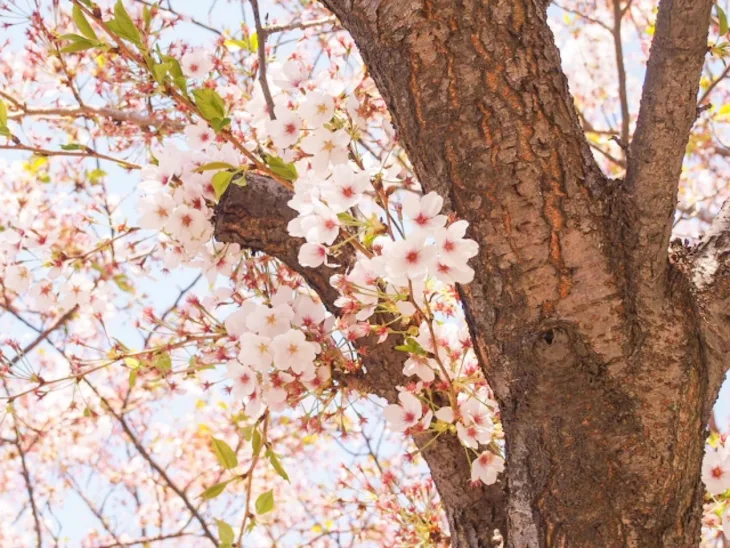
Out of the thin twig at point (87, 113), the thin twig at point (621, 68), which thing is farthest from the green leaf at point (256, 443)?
the thin twig at point (621, 68)

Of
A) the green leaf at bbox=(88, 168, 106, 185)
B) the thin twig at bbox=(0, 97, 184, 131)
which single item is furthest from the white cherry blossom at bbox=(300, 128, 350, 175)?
the green leaf at bbox=(88, 168, 106, 185)

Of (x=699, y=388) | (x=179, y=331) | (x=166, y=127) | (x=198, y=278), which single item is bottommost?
(x=699, y=388)

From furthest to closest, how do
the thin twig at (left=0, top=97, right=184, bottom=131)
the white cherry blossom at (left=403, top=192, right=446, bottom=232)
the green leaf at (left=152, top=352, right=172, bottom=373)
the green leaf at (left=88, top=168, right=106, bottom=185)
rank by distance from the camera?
1. the green leaf at (left=88, top=168, right=106, bottom=185)
2. the thin twig at (left=0, top=97, right=184, bottom=131)
3. the green leaf at (left=152, top=352, right=172, bottom=373)
4. the white cherry blossom at (left=403, top=192, right=446, bottom=232)

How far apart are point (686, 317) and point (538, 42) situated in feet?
1.49

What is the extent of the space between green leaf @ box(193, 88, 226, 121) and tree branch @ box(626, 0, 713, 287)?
1.95ft

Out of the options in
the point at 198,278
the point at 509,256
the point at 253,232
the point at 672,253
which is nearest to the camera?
the point at 509,256

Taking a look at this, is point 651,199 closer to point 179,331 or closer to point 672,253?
point 672,253

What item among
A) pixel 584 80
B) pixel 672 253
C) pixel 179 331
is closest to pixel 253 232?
pixel 179 331

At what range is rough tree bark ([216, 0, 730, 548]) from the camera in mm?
1072

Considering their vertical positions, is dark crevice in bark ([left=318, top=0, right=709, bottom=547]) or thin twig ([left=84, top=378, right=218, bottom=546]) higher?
thin twig ([left=84, top=378, right=218, bottom=546])

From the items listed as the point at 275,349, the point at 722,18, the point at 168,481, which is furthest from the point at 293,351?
the point at 168,481

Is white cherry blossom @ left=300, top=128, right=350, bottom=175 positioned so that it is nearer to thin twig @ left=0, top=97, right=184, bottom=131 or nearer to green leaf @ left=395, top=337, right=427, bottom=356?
green leaf @ left=395, top=337, right=427, bottom=356

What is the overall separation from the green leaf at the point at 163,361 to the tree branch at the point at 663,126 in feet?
2.88

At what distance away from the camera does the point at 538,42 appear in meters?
1.09
